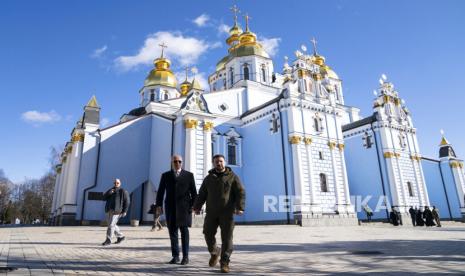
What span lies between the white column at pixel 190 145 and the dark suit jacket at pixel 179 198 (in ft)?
51.3

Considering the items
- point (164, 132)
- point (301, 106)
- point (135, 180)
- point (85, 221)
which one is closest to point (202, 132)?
point (164, 132)

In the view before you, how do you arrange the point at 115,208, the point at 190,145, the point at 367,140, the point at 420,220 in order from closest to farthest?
the point at 115,208
the point at 190,145
the point at 420,220
the point at 367,140

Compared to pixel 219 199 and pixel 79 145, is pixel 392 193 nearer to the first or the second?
pixel 79 145

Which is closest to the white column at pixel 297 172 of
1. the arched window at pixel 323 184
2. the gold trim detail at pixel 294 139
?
the gold trim detail at pixel 294 139

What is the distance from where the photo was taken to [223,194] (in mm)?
5359

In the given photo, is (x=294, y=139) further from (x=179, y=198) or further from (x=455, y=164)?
(x=455, y=164)

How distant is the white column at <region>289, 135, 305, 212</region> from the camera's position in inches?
924

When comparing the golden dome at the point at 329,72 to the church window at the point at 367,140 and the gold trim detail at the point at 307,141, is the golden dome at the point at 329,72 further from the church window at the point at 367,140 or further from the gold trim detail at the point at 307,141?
the gold trim detail at the point at 307,141

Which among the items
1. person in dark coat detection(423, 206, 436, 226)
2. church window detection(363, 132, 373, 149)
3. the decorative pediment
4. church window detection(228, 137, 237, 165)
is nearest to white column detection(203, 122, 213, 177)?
the decorative pediment

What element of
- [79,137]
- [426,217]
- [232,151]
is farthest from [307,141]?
[79,137]

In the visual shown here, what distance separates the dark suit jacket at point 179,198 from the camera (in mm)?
5855

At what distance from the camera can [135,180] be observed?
81.7 feet

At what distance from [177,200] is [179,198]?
1.9 inches

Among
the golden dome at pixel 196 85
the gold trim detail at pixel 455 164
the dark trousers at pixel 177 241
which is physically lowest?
the dark trousers at pixel 177 241
